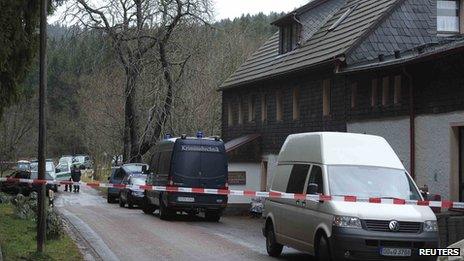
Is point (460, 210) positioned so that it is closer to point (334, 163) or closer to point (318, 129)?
point (334, 163)

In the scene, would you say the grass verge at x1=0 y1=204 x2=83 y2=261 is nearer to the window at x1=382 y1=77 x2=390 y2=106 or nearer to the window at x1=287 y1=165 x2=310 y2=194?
the window at x1=287 y1=165 x2=310 y2=194

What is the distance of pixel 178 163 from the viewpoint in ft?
73.0

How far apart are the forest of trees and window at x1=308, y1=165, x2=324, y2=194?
15.3 metres

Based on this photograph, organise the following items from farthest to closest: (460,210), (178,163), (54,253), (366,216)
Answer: (178,163), (460,210), (54,253), (366,216)

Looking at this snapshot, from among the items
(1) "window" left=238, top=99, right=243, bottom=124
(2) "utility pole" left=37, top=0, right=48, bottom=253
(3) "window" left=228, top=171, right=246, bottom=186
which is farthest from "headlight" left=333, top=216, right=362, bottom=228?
(1) "window" left=238, top=99, right=243, bottom=124

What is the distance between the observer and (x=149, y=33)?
3691 centimetres

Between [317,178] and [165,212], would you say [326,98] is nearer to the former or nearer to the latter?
[165,212]

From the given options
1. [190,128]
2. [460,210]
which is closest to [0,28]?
[460,210]

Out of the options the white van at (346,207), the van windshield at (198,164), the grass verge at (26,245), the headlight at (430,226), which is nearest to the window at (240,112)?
the van windshield at (198,164)

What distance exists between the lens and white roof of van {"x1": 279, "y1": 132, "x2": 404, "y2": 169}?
1198 cm

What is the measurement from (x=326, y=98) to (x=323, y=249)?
14035 mm

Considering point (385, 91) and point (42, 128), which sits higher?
point (385, 91)

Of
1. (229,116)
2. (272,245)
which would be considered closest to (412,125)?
(272,245)

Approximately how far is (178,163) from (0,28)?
39.2 ft
